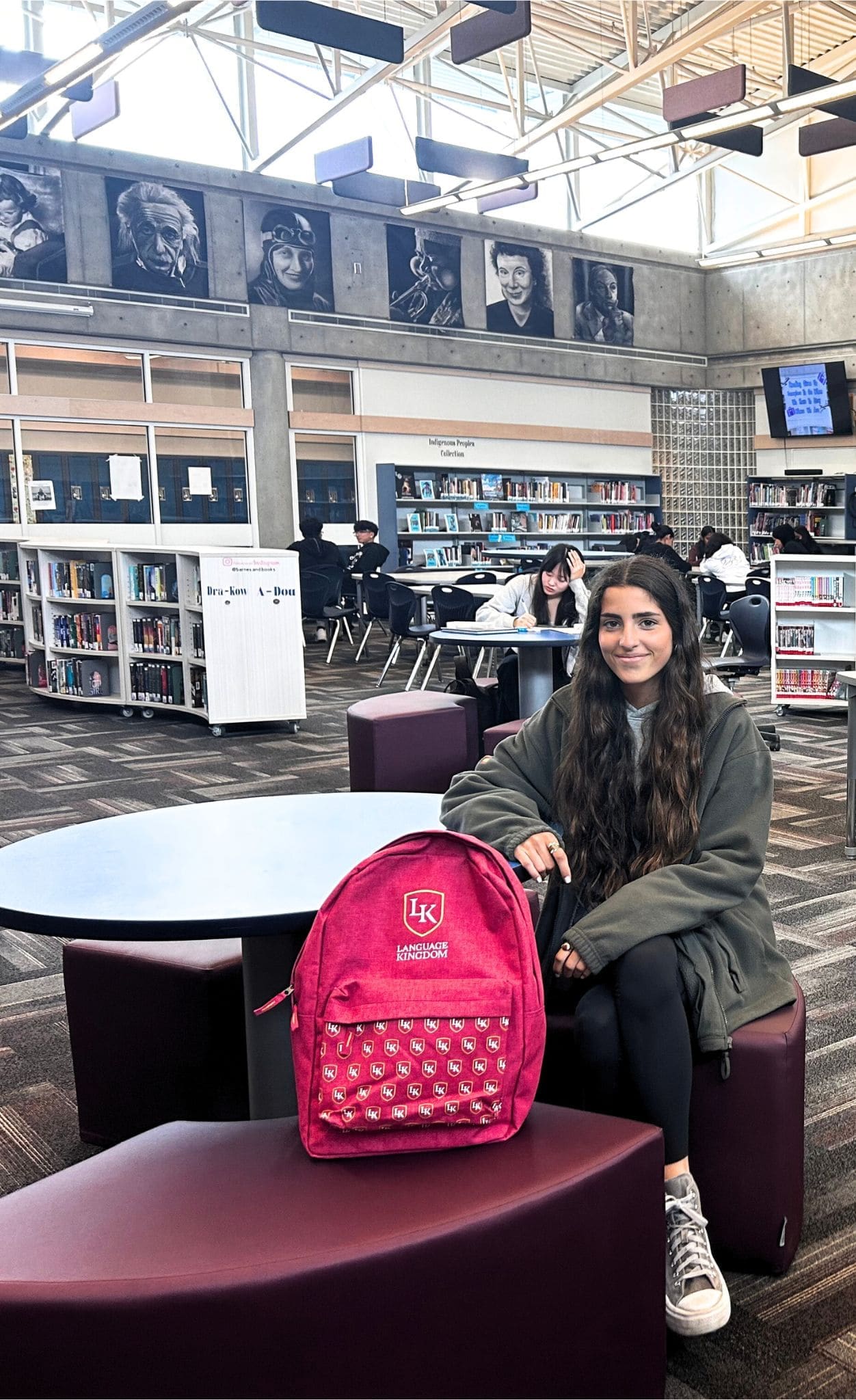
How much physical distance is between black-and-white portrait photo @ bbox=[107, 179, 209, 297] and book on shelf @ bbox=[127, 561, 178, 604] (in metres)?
5.41

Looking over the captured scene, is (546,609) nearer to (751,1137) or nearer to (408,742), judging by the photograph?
(408,742)

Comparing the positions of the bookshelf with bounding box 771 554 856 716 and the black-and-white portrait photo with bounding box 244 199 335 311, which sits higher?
the black-and-white portrait photo with bounding box 244 199 335 311

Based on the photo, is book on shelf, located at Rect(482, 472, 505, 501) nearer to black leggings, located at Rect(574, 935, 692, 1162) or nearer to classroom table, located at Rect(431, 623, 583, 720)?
classroom table, located at Rect(431, 623, 583, 720)

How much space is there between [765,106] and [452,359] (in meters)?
6.35

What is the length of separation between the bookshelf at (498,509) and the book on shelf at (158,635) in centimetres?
635

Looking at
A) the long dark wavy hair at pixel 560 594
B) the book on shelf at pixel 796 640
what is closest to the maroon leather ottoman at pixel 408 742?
the long dark wavy hair at pixel 560 594

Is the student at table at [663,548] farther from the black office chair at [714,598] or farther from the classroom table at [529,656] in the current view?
the classroom table at [529,656]

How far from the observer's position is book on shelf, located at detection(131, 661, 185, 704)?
8.24 metres

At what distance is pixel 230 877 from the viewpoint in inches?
75.8

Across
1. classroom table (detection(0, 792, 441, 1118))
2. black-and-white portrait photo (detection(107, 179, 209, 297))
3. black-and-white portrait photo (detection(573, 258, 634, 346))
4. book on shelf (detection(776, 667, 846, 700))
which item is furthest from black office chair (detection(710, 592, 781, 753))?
black-and-white portrait photo (detection(573, 258, 634, 346))

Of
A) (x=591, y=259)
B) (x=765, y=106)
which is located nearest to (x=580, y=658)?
(x=765, y=106)

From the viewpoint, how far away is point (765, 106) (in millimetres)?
9125

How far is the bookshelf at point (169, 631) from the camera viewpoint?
25.1 ft

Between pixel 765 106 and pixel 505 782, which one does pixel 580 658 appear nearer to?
pixel 505 782
